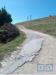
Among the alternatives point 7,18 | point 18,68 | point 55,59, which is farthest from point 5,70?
point 7,18

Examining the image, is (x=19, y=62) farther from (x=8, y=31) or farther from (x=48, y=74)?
(x=8, y=31)

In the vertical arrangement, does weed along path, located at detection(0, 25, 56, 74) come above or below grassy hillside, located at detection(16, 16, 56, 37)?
below

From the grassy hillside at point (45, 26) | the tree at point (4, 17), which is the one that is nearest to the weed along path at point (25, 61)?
the grassy hillside at point (45, 26)

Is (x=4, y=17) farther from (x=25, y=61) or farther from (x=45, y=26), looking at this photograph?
(x=25, y=61)

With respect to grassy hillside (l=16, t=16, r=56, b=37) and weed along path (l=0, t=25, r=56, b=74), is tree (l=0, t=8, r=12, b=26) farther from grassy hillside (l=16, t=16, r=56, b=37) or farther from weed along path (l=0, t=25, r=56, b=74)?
weed along path (l=0, t=25, r=56, b=74)

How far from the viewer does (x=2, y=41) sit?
93.2 ft

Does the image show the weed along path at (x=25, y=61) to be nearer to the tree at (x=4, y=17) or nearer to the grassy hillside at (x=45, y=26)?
the grassy hillside at (x=45, y=26)

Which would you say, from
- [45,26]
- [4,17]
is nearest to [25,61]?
[4,17]

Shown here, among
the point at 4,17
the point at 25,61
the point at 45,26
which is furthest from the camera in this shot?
the point at 45,26

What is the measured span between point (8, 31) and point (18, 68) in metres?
18.0

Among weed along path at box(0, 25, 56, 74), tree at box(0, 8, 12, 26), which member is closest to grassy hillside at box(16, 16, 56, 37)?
tree at box(0, 8, 12, 26)

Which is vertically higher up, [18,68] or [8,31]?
[8,31]

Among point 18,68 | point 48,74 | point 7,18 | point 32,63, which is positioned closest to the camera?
point 48,74

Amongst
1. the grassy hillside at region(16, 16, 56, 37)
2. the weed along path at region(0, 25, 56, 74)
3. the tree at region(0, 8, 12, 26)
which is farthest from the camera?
the grassy hillside at region(16, 16, 56, 37)
